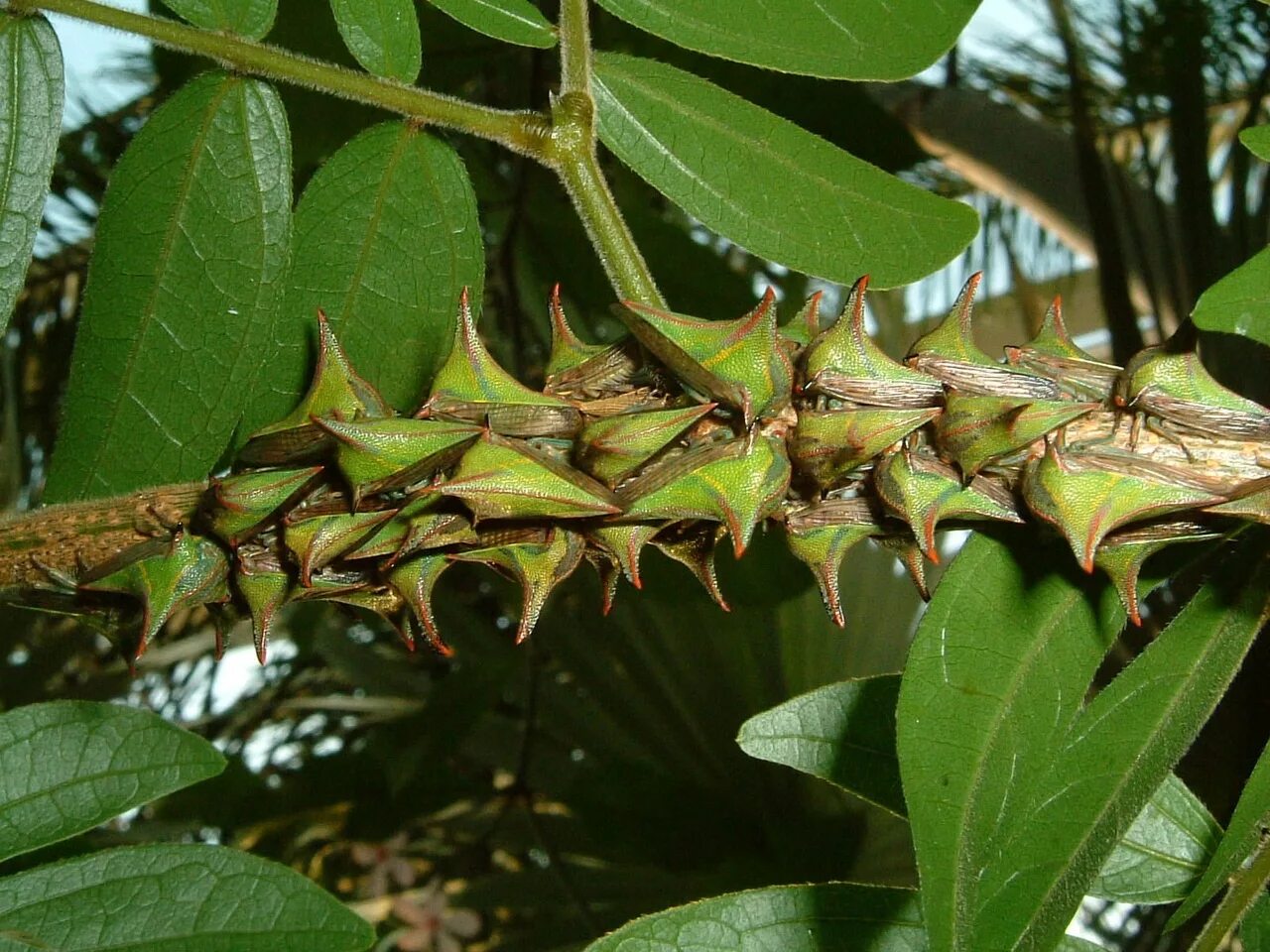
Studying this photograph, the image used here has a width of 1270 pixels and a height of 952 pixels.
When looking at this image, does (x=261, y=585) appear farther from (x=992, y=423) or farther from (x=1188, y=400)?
(x=1188, y=400)

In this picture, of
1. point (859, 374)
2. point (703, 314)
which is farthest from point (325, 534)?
point (703, 314)

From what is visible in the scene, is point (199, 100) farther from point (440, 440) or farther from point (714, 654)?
point (714, 654)

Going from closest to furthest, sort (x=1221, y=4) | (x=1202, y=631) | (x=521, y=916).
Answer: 1. (x=1202, y=631)
2. (x=1221, y=4)
3. (x=521, y=916)

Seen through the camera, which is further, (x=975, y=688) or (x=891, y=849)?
(x=891, y=849)

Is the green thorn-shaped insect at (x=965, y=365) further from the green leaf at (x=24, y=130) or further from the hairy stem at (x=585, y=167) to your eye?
the green leaf at (x=24, y=130)

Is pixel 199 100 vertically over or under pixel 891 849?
over

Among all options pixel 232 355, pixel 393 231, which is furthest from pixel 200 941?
pixel 393 231

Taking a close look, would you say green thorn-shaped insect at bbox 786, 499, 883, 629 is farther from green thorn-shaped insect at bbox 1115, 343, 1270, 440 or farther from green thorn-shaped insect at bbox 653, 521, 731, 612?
green thorn-shaped insect at bbox 1115, 343, 1270, 440
